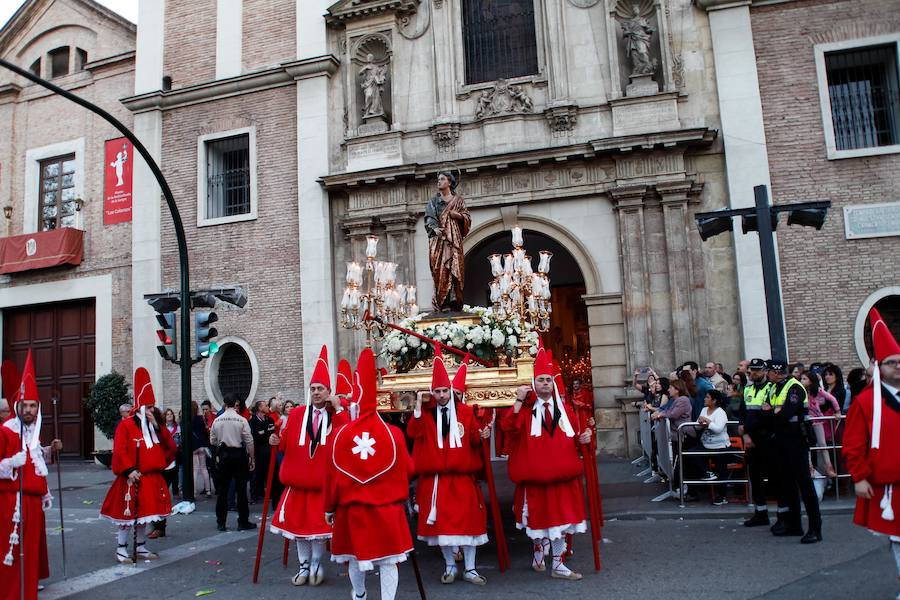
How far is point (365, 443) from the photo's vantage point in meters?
5.78

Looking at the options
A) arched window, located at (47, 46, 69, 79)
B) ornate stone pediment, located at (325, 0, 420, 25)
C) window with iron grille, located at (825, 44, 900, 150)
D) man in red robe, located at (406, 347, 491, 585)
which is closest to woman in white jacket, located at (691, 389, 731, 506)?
man in red robe, located at (406, 347, 491, 585)

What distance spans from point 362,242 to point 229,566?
35.4ft

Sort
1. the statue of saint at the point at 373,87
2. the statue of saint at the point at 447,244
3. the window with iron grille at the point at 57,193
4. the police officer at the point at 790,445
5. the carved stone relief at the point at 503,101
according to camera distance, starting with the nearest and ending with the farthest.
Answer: the police officer at the point at 790,445
the statue of saint at the point at 447,244
the carved stone relief at the point at 503,101
the statue of saint at the point at 373,87
the window with iron grille at the point at 57,193

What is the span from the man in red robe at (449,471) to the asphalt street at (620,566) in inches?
15.8

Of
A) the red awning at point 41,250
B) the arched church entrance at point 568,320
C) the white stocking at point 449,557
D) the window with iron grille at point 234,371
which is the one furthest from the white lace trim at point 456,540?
the red awning at point 41,250

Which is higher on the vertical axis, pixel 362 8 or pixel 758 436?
pixel 362 8

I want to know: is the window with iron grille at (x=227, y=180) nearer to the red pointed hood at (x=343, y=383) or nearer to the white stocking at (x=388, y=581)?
the red pointed hood at (x=343, y=383)

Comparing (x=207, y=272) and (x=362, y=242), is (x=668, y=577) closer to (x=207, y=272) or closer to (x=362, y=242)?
(x=362, y=242)

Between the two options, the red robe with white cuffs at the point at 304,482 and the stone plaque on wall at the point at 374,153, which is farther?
the stone plaque on wall at the point at 374,153

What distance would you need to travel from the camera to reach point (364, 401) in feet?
19.2

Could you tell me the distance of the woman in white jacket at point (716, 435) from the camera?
10297 millimetres

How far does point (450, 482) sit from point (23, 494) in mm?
3987

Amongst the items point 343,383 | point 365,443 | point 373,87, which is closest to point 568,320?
point 373,87

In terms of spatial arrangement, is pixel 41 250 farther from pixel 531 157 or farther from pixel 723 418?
pixel 723 418
